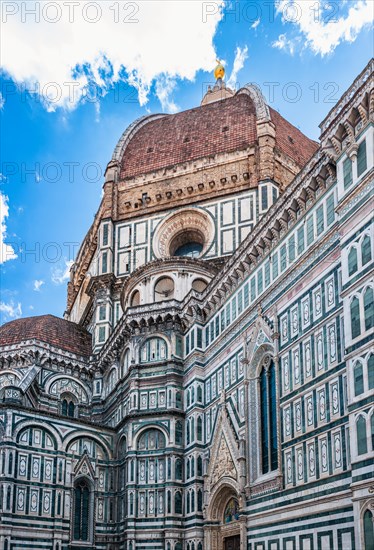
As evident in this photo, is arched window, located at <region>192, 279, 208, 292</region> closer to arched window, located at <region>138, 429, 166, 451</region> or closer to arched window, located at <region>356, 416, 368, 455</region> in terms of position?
arched window, located at <region>138, 429, 166, 451</region>

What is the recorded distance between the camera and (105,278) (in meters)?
51.0

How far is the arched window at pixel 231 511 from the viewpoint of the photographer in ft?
110

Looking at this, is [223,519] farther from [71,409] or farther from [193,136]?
[193,136]

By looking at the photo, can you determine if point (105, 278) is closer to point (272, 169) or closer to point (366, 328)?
point (272, 169)

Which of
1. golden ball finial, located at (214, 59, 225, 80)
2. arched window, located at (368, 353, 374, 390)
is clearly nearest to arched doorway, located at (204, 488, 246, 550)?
arched window, located at (368, 353, 374, 390)

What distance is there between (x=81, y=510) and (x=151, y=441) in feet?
17.2

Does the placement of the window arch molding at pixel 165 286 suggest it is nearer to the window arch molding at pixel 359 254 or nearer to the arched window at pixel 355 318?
the window arch molding at pixel 359 254

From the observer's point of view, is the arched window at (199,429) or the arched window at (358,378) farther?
the arched window at (199,429)

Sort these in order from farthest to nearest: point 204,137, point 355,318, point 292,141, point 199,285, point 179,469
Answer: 1. point 292,141
2. point 204,137
3. point 199,285
4. point 179,469
5. point 355,318

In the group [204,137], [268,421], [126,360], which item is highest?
[204,137]

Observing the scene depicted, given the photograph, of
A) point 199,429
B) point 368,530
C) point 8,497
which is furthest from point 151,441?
point 368,530

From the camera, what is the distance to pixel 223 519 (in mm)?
34844

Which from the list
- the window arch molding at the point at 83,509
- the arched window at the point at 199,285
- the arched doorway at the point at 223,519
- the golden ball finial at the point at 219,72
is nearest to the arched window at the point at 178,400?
the arched doorway at the point at 223,519

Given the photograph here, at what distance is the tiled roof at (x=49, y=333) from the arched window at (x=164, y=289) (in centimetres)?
800
